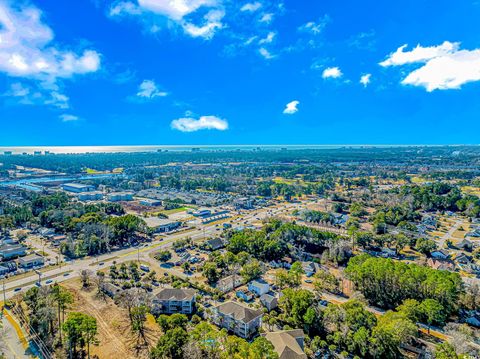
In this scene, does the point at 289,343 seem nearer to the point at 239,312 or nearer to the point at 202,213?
the point at 239,312

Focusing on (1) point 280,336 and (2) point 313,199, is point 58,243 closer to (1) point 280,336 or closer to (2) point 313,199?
(1) point 280,336

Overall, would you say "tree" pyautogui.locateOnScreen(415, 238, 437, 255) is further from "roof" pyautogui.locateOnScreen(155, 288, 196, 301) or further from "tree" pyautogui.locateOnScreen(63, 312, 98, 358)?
"tree" pyautogui.locateOnScreen(63, 312, 98, 358)

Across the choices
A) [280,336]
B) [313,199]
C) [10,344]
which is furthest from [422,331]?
[313,199]

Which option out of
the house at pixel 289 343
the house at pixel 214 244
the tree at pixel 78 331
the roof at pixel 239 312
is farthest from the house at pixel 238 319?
the house at pixel 214 244

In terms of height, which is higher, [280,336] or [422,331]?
[280,336]

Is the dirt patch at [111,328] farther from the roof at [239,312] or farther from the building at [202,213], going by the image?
the building at [202,213]

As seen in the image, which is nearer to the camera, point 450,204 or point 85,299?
point 85,299

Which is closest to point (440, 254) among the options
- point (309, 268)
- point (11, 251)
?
point (309, 268)
